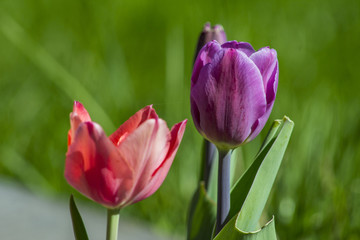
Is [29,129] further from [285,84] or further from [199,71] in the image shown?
[199,71]

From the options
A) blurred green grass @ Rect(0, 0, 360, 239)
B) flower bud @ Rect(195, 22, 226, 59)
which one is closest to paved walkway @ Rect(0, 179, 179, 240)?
blurred green grass @ Rect(0, 0, 360, 239)

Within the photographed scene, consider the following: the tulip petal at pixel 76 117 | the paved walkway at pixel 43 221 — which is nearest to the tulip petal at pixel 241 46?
the tulip petal at pixel 76 117

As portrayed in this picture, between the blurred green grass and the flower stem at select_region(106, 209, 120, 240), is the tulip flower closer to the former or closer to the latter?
the flower stem at select_region(106, 209, 120, 240)

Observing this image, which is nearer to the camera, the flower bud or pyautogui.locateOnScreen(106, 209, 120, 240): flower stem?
pyautogui.locateOnScreen(106, 209, 120, 240): flower stem

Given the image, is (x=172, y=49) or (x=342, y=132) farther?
(x=172, y=49)

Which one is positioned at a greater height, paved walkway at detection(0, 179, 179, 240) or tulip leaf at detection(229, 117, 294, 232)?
tulip leaf at detection(229, 117, 294, 232)

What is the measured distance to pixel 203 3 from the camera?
2.38 meters

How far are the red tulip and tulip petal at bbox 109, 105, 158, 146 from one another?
0.07ft

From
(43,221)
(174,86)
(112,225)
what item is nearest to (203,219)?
(112,225)

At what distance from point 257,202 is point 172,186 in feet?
3.19

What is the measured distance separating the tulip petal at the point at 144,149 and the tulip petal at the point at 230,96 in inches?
1.8

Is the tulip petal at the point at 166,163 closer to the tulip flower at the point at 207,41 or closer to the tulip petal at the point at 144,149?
the tulip petal at the point at 144,149

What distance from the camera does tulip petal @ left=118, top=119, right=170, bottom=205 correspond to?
19.1 inches

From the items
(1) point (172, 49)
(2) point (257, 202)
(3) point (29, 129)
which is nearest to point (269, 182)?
(2) point (257, 202)
